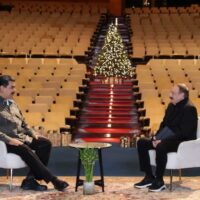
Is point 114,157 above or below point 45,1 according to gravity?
below

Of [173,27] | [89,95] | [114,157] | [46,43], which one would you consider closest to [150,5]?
[173,27]

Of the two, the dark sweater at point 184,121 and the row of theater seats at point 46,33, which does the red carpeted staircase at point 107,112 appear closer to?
the row of theater seats at point 46,33

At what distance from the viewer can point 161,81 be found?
25.7 ft

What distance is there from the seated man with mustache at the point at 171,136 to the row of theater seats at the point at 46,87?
1.78 m

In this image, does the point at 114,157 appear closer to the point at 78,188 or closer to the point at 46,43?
the point at 78,188

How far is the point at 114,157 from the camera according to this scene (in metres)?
4.80

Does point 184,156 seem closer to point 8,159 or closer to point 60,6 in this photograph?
point 8,159

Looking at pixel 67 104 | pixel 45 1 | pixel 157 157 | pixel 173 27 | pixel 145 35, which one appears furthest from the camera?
pixel 45 1

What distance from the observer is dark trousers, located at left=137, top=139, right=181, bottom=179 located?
161 inches

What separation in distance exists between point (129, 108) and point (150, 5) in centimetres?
1079

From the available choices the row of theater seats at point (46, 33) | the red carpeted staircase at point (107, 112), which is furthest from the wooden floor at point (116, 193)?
the row of theater seats at point (46, 33)

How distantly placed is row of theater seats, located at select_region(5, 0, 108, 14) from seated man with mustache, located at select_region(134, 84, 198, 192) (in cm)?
1134

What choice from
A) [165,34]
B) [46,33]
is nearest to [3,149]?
[46,33]

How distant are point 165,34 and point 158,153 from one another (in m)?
8.25
